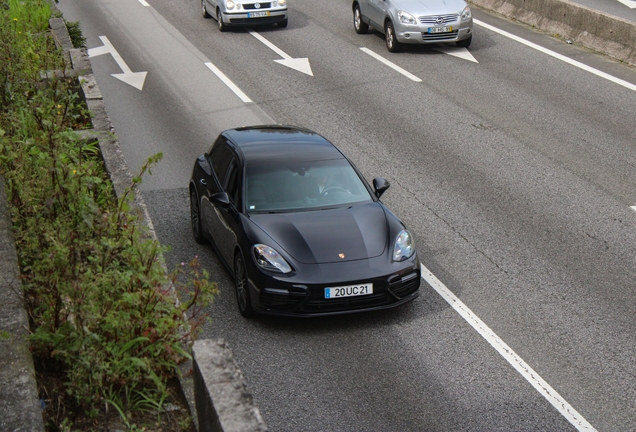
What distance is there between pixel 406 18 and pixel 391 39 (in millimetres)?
724

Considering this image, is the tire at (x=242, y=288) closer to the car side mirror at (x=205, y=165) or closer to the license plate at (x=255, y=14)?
the car side mirror at (x=205, y=165)

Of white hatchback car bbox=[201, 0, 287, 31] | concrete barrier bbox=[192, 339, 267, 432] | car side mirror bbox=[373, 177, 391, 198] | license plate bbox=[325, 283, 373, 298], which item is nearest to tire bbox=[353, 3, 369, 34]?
white hatchback car bbox=[201, 0, 287, 31]

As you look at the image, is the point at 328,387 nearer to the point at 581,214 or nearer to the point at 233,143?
the point at 233,143

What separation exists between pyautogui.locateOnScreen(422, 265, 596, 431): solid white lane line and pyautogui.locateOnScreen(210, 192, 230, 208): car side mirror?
2304 mm

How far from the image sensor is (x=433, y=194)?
12.3 m

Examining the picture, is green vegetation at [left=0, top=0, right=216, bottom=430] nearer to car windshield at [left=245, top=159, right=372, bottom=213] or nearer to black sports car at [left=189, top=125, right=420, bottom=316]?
black sports car at [left=189, top=125, right=420, bottom=316]

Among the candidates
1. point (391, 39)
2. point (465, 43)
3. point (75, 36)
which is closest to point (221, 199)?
point (75, 36)

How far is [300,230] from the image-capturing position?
355 inches

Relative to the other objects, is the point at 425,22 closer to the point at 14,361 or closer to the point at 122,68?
the point at 122,68

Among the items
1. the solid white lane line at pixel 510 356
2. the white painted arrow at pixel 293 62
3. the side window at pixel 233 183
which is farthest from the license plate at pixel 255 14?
the solid white lane line at pixel 510 356

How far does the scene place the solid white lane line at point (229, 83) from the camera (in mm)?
17144

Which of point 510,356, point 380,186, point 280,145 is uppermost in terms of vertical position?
point 280,145

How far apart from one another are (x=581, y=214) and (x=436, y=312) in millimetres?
3458

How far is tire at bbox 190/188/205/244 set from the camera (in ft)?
35.5
